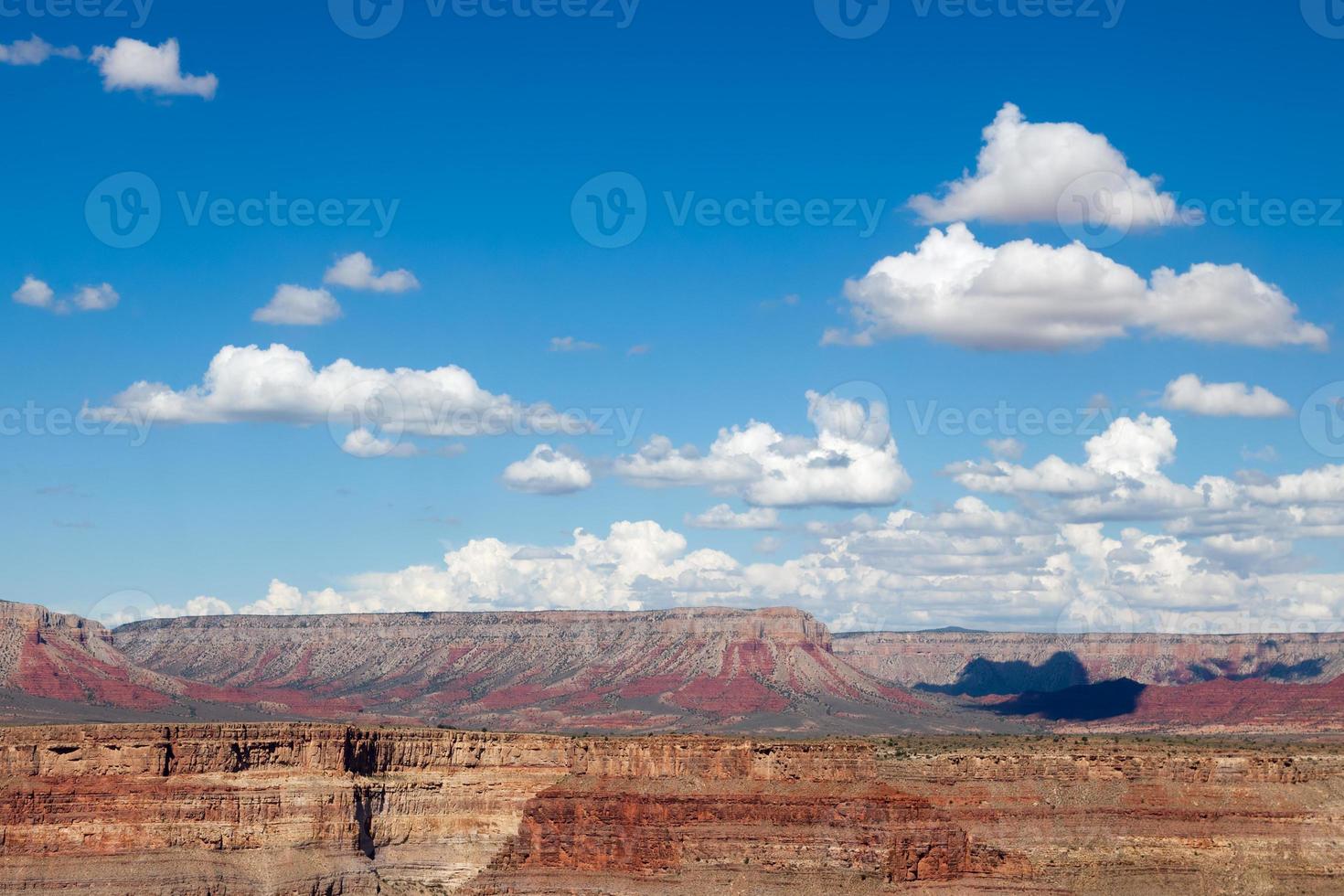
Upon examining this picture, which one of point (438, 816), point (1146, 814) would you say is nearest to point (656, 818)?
point (438, 816)

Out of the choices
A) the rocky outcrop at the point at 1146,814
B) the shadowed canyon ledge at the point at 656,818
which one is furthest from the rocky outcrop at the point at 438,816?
the rocky outcrop at the point at 1146,814

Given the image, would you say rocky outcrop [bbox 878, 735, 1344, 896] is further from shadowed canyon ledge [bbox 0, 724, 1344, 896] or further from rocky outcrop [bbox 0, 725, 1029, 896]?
rocky outcrop [bbox 0, 725, 1029, 896]

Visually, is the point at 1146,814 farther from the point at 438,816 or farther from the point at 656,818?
the point at 438,816

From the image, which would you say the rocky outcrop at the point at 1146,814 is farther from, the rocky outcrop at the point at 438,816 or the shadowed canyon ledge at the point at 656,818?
the rocky outcrop at the point at 438,816

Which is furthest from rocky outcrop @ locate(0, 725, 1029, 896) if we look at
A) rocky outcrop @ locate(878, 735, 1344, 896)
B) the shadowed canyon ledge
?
rocky outcrop @ locate(878, 735, 1344, 896)

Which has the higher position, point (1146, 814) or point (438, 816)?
point (1146, 814)

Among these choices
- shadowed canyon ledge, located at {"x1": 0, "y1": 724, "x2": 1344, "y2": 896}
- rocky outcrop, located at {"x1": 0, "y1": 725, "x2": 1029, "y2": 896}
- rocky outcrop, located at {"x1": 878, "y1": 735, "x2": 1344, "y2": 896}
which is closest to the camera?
rocky outcrop, located at {"x1": 0, "y1": 725, "x2": 1029, "y2": 896}
